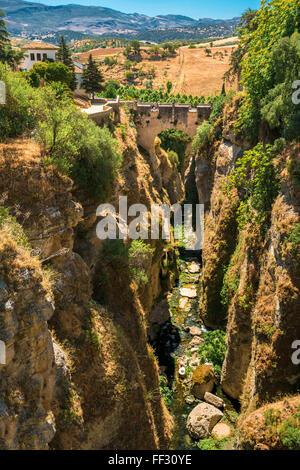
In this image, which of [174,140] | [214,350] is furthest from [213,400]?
[174,140]

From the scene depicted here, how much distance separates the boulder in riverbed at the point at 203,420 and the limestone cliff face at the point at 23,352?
12.7 m

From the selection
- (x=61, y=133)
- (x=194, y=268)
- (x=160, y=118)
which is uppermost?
(x=160, y=118)

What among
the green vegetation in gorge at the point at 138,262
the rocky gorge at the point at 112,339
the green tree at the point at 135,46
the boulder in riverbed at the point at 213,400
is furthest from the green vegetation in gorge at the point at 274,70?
the green tree at the point at 135,46

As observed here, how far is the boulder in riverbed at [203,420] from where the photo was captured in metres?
20.9

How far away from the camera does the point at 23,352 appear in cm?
1091

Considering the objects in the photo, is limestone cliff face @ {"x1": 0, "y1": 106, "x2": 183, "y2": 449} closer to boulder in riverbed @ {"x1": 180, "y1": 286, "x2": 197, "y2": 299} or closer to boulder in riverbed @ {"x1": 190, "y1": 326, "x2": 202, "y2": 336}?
boulder in riverbed @ {"x1": 190, "y1": 326, "x2": 202, "y2": 336}

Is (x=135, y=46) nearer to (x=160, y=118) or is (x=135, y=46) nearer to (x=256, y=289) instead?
(x=160, y=118)

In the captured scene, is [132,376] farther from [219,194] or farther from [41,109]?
[219,194]

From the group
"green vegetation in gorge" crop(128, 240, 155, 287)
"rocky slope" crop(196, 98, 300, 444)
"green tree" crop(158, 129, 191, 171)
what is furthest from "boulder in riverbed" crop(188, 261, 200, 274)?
"green tree" crop(158, 129, 191, 171)

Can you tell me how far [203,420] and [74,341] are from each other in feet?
35.8

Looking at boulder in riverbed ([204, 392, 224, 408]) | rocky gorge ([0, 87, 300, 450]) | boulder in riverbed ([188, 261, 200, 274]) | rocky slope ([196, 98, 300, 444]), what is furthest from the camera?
boulder in riverbed ([188, 261, 200, 274])

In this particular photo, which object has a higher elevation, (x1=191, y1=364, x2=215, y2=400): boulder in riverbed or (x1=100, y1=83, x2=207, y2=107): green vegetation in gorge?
(x1=100, y1=83, x2=207, y2=107): green vegetation in gorge

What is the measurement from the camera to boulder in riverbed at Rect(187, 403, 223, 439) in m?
20.9

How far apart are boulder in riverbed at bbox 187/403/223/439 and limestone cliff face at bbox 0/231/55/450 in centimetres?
1266
